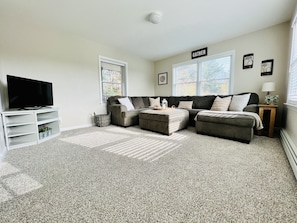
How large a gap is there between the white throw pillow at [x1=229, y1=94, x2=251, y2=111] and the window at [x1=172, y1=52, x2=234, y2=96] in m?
0.66

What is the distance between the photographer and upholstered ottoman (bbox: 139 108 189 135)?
284 cm

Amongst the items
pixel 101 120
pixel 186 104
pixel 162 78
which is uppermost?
pixel 162 78

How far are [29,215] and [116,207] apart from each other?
0.60 m

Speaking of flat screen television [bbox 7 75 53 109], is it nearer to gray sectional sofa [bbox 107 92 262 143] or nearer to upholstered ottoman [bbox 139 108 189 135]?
gray sectional sofa [bbox 107 92 262 143]

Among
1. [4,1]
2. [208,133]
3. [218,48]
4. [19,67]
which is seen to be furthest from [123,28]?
[208,133]

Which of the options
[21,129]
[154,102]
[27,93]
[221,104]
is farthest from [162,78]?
[21,129]

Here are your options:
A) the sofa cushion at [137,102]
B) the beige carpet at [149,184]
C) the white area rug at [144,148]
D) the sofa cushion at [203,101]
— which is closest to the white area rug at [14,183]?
the beige carpet at [149,184]

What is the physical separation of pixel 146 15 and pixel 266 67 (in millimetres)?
3042

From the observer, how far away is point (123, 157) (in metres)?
1.84

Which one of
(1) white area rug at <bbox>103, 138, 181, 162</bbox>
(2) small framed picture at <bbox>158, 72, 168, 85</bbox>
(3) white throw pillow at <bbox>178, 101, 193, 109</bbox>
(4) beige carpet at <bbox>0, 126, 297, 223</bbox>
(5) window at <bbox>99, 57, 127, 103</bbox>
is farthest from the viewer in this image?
(2) small framed picture at <bbox>158, 72, 168, 85</bbox>

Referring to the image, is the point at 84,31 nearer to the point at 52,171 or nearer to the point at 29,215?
the point at 52,171

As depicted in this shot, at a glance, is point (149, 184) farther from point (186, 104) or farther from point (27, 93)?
point (186, 104)

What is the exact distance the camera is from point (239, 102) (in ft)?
10.2

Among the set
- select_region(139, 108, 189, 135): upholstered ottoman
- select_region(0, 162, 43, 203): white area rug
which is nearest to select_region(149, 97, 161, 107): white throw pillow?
select_region(139, 108, 189, 135): upholstered ottoman
